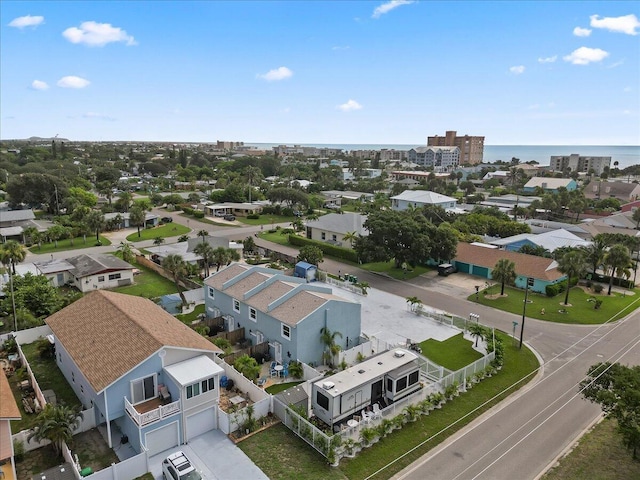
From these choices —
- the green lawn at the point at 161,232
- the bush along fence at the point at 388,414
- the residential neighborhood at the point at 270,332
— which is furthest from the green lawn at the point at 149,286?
the bush along fence at the point at 388,414

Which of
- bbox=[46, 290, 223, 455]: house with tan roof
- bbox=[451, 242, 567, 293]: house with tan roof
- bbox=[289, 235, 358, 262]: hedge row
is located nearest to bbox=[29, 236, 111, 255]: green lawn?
bbox=[289, 235, 358, 262]: hedge row

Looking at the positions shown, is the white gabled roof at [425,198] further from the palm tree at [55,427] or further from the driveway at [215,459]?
the palm tree at [55,427]

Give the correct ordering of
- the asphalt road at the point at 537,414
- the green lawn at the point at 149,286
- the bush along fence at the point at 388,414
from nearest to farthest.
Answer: the asphalt road at the point at 537,414
the bush along fence at the point at 388,414
the green lawn at the point at 149,286

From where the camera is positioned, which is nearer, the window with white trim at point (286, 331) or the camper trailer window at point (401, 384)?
the camper trailer window at point (401, 384)

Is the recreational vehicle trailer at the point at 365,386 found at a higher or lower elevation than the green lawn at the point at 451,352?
higher

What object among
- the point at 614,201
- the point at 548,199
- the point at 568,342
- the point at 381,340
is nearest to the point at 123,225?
the point at 381,340

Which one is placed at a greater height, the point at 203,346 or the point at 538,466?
the point at 203,346

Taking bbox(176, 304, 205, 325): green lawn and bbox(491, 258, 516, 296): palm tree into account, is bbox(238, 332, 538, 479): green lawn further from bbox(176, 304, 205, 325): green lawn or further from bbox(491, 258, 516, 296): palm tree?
bbox(491, 258, 516, 296): palm tree

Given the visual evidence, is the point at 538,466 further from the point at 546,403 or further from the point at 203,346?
the point at 203,346
